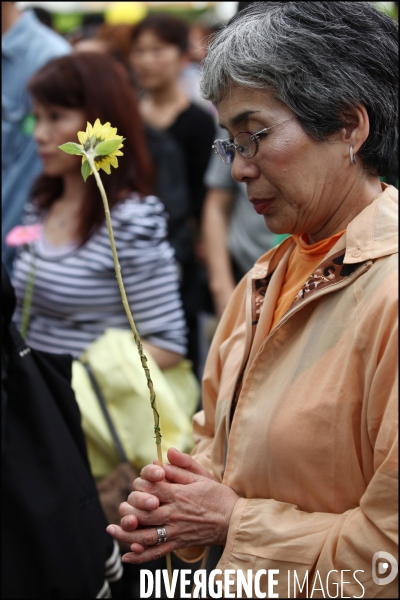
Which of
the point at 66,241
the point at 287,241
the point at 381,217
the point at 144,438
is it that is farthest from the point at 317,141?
the point at 66,241

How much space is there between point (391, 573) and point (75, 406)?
3.31ft

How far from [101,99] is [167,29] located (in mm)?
2281

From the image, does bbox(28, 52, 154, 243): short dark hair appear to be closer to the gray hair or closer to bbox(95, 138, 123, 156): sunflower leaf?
A: the gray hair

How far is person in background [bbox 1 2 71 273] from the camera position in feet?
12.0

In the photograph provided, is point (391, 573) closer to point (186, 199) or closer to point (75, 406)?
point (75, 406)

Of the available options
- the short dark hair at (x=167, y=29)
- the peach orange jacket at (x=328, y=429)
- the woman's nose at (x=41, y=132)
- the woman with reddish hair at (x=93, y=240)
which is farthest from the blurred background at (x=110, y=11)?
the peach orange jacket at (x=328, y=429)

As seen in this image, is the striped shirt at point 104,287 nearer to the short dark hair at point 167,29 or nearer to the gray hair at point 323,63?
the gray hair at point 323,63

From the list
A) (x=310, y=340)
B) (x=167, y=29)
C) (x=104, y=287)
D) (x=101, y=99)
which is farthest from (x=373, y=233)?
(x=167, y=29)

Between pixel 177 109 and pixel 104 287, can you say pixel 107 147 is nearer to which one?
pixel 104 287

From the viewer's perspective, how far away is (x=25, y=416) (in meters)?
1.91

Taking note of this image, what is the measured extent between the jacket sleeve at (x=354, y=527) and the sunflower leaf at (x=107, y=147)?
1.98ft

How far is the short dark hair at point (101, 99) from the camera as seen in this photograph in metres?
3.12

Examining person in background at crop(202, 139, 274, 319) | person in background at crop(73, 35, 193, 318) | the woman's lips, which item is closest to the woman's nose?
person in background at crop(73, 35, 193, 318)

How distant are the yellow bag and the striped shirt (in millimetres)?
260
